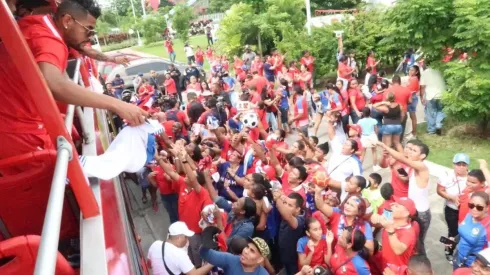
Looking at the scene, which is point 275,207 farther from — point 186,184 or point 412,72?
point 412,72

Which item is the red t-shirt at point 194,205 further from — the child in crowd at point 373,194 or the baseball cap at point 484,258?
the baseball cap at point 484,258

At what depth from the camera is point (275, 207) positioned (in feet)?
15.6

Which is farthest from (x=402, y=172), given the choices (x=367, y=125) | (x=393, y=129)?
(x=393, y=129)

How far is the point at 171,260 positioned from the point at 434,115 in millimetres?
7179

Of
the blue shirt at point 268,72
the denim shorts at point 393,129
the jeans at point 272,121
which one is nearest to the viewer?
the denim shorts at point 393,129

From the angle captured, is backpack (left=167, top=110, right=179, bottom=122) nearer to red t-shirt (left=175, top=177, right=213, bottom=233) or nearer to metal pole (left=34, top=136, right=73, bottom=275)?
red t-shirt (left=175, top=177, right=213, bottom=233)

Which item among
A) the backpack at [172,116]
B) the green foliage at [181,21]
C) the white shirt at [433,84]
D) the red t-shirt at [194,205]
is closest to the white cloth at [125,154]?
the red t-shirt at [194,205]

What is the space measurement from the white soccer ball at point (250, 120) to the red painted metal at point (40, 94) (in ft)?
18.2

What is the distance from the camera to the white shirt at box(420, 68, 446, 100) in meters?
8.94

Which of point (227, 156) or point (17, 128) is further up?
point (17, 128)

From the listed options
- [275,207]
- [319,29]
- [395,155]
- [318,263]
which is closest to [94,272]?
[318,263]

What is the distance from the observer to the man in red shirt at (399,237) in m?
3.73

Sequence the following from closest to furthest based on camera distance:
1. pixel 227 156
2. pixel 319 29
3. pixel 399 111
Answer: pixel 227 156, pixel 399 111, pixel 319 29

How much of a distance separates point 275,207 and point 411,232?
1.47m
